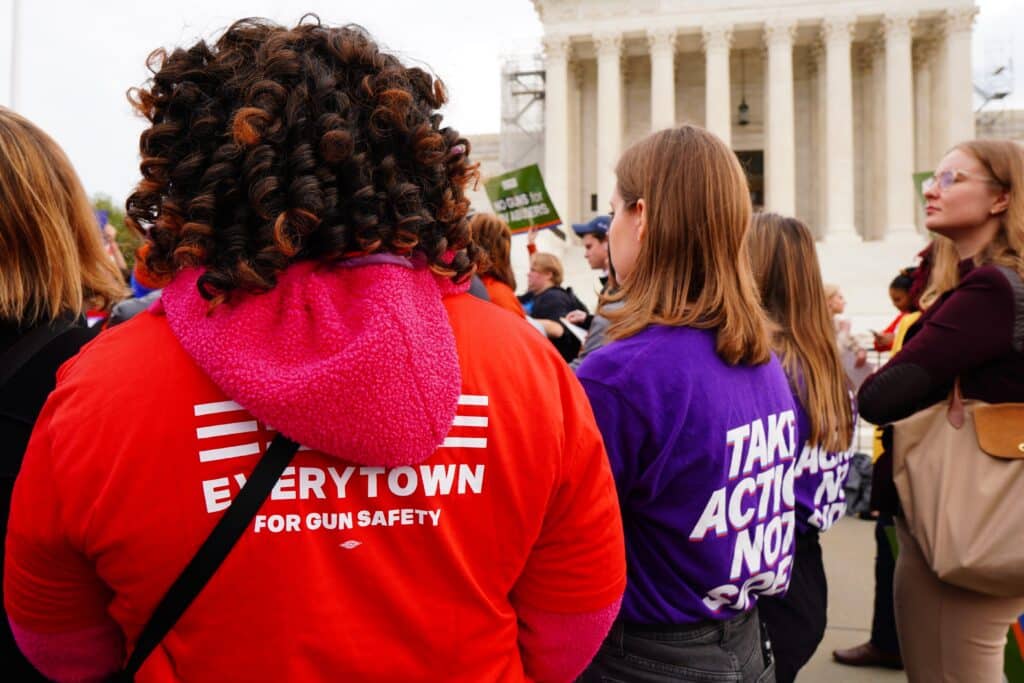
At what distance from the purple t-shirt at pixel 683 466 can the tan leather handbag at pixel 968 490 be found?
2.99ft

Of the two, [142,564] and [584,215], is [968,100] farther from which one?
[142,564]

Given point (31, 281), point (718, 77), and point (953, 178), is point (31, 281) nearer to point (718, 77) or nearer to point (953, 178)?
point (953, 178)

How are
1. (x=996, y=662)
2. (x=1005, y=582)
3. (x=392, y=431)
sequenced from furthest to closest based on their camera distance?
(x=996, y=662), (x=1005, y=582), (x=392, y=431)

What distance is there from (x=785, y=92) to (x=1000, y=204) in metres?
30.2

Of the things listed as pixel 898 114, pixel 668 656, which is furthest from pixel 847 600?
pixel 898 114

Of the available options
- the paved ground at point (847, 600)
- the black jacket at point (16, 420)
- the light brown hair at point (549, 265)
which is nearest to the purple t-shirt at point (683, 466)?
the black jacket at point (16, 420)

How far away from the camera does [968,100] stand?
30031 millimetres

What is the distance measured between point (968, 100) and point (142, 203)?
34726 mm

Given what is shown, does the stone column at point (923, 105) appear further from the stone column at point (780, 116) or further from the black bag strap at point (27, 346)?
the black bag strap at point (27, 346)

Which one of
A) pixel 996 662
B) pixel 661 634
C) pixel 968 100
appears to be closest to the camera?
pixel 661 634

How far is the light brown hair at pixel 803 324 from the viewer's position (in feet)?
9.36

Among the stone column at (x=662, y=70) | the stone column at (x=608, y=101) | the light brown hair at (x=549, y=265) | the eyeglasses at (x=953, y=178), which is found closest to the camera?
the eyeglasses at (x=953, y=178)

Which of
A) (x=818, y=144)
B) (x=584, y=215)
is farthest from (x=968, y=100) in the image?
(x=584, y=215)

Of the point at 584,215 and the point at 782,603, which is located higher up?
the point at 584,215
